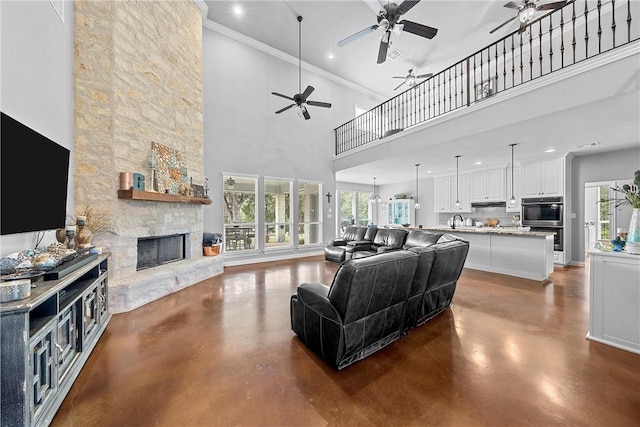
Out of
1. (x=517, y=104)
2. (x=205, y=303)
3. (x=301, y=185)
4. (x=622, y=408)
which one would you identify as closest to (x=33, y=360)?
(x=205, y=303)

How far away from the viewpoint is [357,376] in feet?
6.61

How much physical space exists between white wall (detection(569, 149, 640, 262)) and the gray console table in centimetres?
908

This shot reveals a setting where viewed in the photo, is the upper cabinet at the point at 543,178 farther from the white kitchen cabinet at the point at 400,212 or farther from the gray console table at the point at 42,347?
the gray console table at the point at 42,347

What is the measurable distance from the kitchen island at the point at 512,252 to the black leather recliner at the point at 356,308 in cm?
409

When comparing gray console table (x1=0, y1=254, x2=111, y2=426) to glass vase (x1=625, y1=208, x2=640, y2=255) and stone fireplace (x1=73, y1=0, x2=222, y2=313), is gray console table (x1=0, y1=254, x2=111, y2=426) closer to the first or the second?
stone fireplace (x1=73, y1=0, x2=222, y2=313)

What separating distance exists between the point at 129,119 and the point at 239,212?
328 centimetres

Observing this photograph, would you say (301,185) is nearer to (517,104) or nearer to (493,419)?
(517,104)

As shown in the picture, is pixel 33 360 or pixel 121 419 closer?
pixel 33 360

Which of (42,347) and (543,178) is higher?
(543,178)

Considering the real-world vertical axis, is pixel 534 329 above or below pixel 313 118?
below

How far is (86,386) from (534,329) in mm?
4313

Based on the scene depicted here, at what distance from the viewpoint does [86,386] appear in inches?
75.4

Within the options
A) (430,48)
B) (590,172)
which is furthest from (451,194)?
(430,48)

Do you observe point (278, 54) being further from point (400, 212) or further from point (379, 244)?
point (400, 212)
